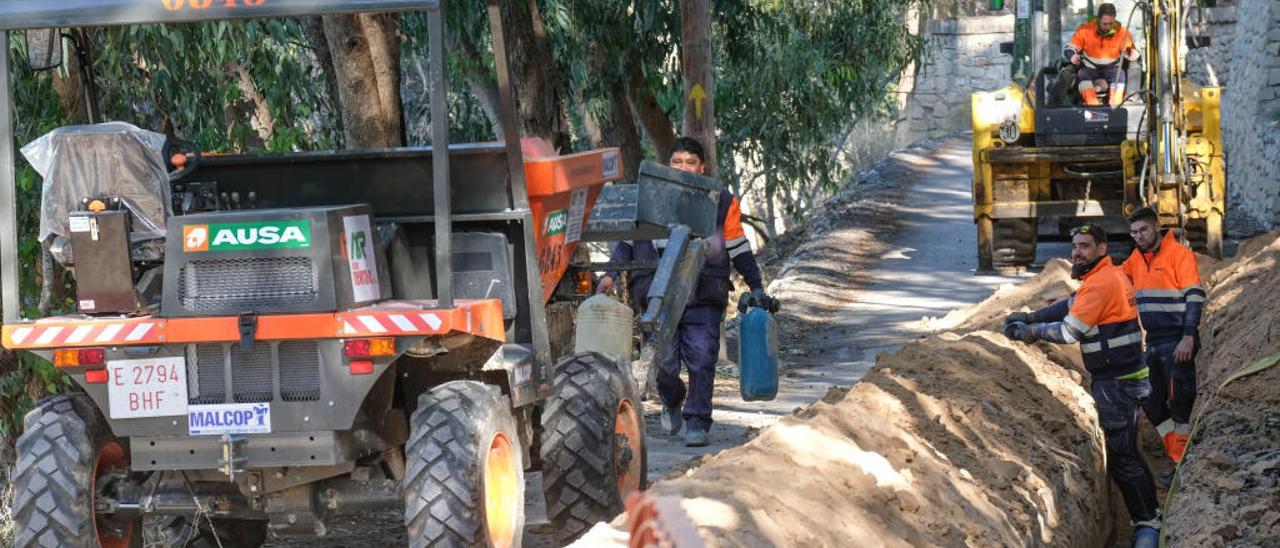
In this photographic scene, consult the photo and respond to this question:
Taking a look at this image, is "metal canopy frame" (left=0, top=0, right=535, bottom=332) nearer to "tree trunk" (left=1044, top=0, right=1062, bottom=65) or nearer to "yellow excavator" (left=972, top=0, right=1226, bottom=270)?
"yellow excavator" (left=972, top=0, right=1226, bottom=270)

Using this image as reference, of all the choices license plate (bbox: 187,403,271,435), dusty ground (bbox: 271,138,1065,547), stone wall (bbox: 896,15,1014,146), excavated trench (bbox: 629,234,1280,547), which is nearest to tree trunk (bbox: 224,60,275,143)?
dusty ground (bbox: 271,138,1065,547)

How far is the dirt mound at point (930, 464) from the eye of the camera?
21.0 feet

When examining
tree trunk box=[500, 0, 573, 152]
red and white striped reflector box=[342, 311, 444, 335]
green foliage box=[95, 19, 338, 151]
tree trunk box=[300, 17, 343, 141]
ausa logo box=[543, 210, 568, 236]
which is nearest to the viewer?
red and white striped reflector box=[342, 311, 444, 335]

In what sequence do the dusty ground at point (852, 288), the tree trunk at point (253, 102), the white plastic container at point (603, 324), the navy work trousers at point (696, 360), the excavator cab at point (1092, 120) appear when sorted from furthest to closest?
the excavator cab at point (1092, 120), the tree trunk at point (253, 102), the dusty ground at point (852, 288), the navy work trousers at point (696, 360), the white plastic container at point (603, 324)

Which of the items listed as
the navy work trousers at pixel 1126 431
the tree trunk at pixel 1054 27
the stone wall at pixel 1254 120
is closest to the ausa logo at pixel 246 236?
the navy work trousers at pixel 1126 431

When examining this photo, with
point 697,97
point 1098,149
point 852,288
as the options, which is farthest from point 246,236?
point 852,288

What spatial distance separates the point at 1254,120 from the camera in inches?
946

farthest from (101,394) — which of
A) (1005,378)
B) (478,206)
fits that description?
(1005,378)

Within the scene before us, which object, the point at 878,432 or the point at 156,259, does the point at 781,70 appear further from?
the point at 156,259

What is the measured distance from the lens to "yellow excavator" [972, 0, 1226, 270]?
16.0 m

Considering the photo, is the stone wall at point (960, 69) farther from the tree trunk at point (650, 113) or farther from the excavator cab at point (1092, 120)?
the tree trunk at point (650, 113)

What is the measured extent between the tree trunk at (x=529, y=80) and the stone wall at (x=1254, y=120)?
32.7 ft

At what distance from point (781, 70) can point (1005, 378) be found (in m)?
11.6

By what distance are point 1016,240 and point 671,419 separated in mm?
9850
